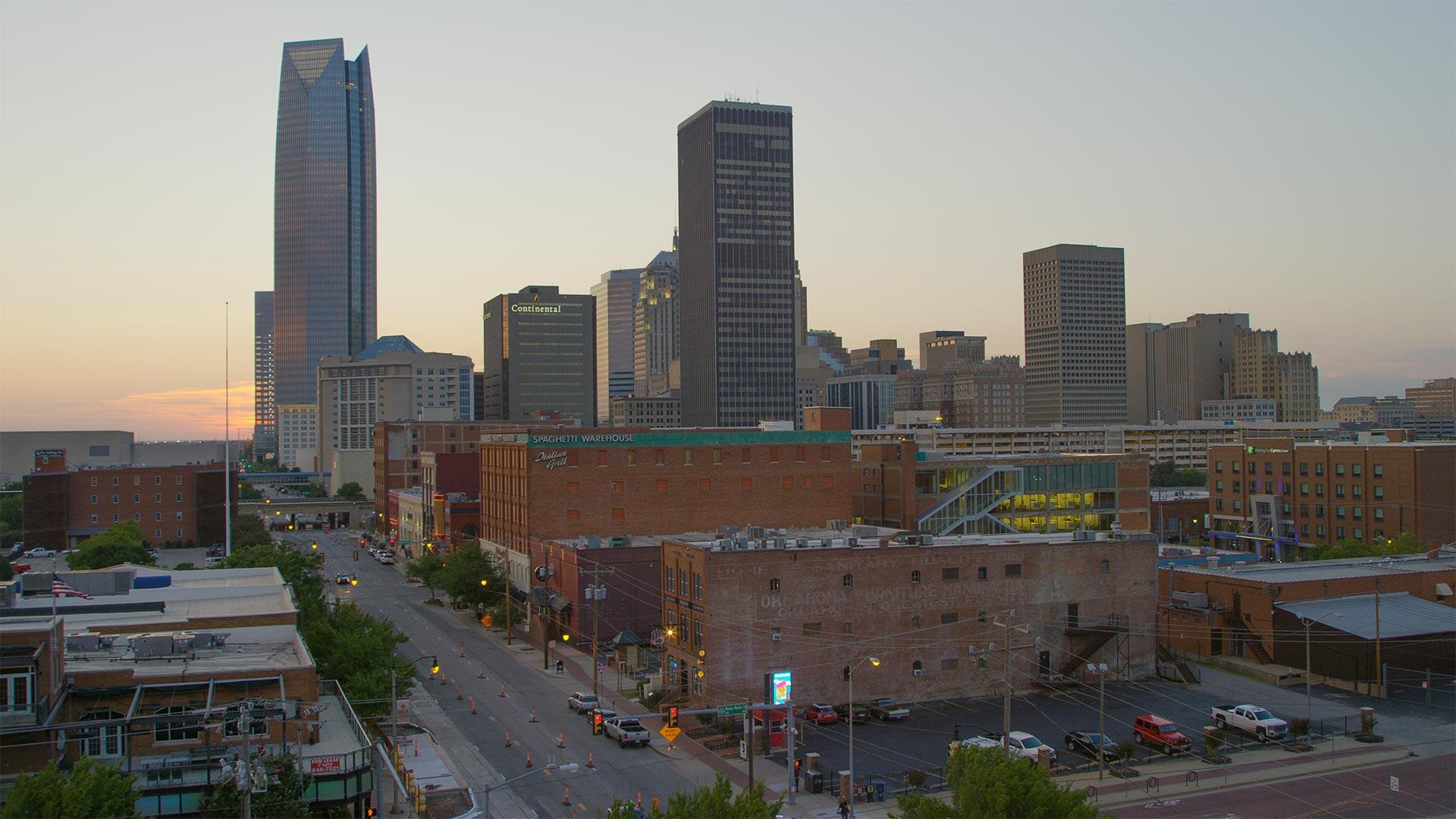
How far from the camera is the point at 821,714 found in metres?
56.3

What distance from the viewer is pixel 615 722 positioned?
54.0 m

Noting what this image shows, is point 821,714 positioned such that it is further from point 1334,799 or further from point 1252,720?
point 1334,799

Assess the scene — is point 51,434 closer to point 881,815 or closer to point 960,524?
point 960,524

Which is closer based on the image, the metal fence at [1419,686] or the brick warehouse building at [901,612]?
the brick warehouse building at [901,612]

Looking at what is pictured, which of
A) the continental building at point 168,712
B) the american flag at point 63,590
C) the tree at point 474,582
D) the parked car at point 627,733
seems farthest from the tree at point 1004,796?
the tree at point 474,582

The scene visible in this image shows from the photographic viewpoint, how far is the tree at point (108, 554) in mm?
98625

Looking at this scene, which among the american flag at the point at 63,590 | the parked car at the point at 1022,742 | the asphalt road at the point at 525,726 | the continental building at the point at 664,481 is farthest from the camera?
the continental building at the point at 664,481

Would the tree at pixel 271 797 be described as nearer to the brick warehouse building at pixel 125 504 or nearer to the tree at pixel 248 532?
the tree at pixel 248 532

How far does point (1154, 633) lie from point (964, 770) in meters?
40.0

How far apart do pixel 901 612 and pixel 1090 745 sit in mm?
12987

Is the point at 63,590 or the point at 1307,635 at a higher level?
the point at 63,590

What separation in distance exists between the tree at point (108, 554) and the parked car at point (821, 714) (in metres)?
67.2

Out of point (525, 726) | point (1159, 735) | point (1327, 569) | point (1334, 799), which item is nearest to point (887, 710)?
point (1159, 735)

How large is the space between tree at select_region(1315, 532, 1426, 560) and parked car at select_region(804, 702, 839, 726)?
5643 centimetres
